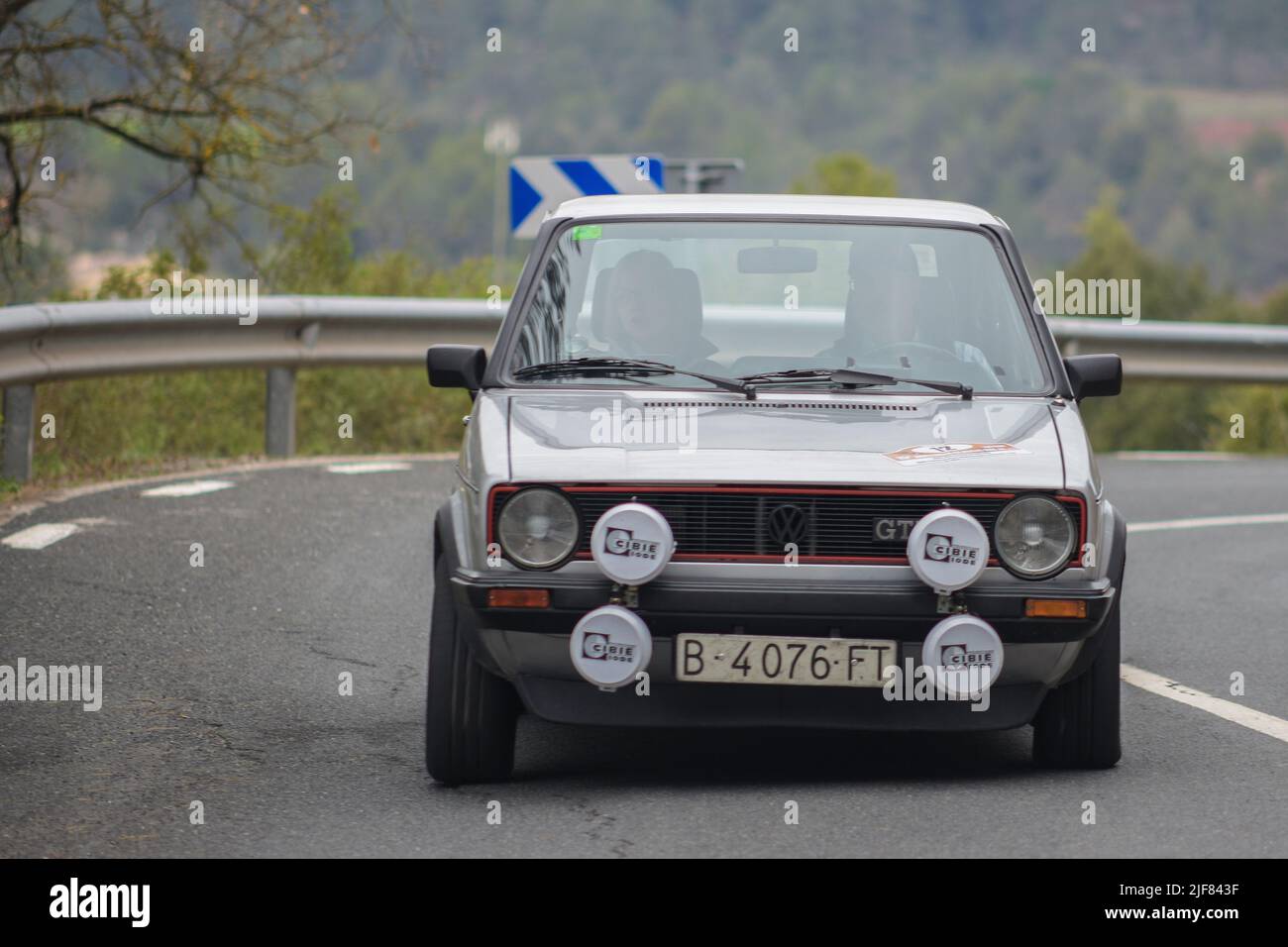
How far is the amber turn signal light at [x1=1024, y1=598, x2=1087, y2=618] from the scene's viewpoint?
5352mm

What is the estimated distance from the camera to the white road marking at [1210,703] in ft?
21.2

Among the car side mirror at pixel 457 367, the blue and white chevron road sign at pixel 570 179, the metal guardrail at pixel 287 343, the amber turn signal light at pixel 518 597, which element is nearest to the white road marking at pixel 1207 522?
the metal guardrail at pixel 287 343

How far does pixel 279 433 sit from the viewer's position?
14055 millimetres

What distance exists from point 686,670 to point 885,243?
6.16ft

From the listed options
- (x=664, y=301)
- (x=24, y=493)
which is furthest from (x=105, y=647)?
(x=24, y=493)

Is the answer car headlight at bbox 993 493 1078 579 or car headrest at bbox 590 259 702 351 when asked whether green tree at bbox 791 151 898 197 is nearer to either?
car headrest at bbox 590 259 702 351

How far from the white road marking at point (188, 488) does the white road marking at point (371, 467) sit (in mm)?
1103

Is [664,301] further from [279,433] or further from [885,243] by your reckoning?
[279,433]

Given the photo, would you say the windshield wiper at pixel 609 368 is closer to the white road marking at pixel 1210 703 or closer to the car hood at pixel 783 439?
the car hood at pixel 783 439

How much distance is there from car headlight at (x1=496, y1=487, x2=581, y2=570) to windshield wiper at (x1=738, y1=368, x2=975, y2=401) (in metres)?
Answer: 0.94
